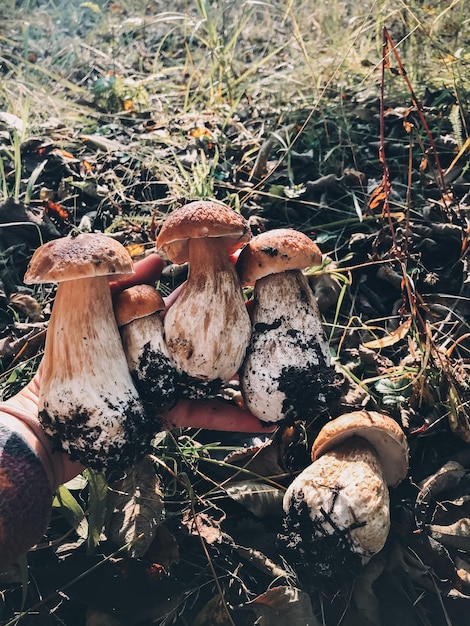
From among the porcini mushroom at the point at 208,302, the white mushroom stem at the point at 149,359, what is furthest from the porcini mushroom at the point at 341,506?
the white mushroom stem at the point at 149,359

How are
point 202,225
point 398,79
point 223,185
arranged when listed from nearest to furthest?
point 202,225
point 223,185
point 398,79

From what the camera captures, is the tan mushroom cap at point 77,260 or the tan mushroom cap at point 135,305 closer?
the tan mushroom cap at point 77,260

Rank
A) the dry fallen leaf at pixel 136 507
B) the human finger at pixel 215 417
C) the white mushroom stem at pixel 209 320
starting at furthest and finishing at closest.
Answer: the human finger at pixel 215 417, the dry fallen leaf at pixel 136 507, the white mushroom stem at pixel 209 320

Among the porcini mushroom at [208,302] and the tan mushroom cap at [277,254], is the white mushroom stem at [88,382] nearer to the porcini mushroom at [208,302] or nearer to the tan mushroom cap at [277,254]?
the porcini mushroom at [208,302]

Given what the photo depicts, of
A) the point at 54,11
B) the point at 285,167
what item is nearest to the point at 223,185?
the point at 285,167

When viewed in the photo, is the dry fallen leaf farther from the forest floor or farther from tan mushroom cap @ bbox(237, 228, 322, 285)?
Answer: tan mushroom cap @ bbox(237, 228, 322, 285)

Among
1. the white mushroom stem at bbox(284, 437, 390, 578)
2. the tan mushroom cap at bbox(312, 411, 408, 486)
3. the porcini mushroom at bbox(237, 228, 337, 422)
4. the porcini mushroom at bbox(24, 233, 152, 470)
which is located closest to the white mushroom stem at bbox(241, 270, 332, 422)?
the porcini mushroom at bbox(237, 228, 337, 422)

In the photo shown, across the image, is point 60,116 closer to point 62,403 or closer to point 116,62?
point 116,62
